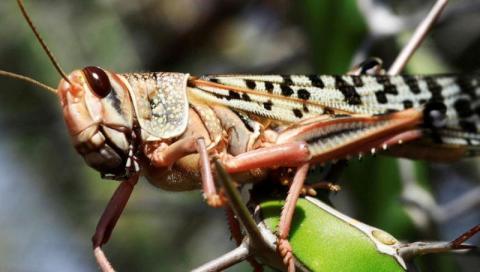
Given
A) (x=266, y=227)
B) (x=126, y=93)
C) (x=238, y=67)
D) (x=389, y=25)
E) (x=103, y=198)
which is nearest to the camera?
(x=266, y=227)

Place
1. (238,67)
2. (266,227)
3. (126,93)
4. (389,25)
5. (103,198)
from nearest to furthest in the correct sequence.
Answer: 1. (266,227)
2. (126,93)
3. (389,25)
4. (238,67)
5. (103,198)

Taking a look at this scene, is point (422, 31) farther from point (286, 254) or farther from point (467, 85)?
point (286, 254)

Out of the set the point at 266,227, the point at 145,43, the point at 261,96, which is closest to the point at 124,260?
the point at 145,43

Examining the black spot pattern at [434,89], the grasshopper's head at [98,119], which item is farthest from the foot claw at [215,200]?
the black spot pattern at [434,89]

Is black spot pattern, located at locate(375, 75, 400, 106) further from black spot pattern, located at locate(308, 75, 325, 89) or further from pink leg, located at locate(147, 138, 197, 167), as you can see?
pink leg, located at locate(147, 138, 197, 167)

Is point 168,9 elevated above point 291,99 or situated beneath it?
elevated above

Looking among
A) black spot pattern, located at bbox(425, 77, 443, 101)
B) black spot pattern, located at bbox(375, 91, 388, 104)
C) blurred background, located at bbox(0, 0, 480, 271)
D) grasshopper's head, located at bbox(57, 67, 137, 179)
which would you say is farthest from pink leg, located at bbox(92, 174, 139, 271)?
blurred background, located at bbox(0, 0, 480, 271)

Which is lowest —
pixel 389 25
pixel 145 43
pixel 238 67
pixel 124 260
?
pixel 124 260

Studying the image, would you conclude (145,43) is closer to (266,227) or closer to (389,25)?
(389,25)
